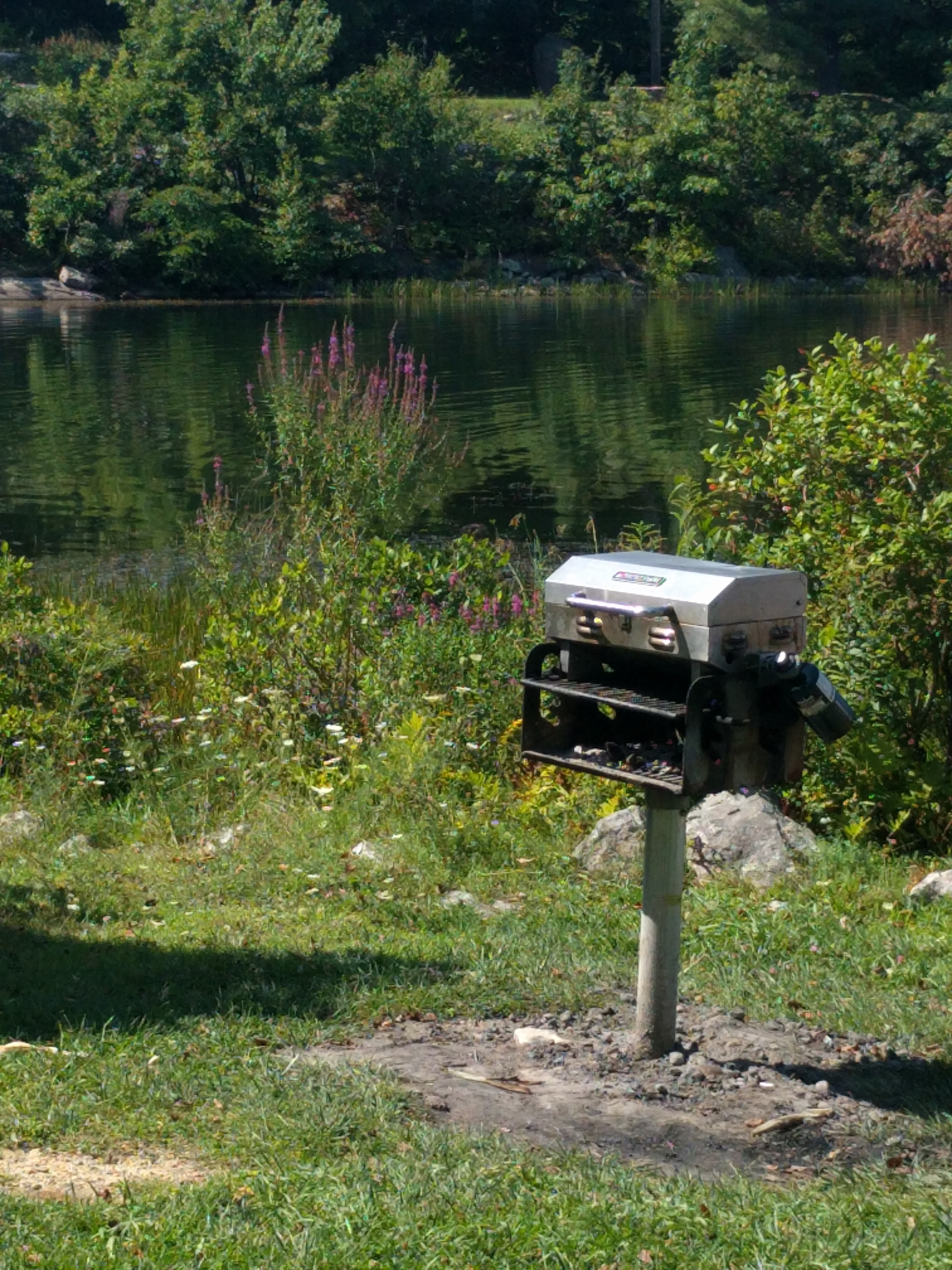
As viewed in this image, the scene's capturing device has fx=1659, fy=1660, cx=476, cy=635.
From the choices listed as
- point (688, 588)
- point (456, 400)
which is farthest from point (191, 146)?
point (688, 588)

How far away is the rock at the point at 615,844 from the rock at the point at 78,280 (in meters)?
48.8

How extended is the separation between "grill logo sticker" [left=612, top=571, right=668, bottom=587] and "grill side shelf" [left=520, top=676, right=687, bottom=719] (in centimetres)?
31

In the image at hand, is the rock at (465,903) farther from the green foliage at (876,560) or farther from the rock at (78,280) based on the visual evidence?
the rock at (78,280)

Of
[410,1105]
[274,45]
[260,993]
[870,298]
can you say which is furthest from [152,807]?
[274,45]

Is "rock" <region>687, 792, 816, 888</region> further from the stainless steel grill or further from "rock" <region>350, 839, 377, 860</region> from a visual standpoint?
the stainless steel grill

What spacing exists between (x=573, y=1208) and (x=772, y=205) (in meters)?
59.5

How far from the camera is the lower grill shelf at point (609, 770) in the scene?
420 centimetres

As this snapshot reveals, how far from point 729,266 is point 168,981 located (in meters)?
55.3

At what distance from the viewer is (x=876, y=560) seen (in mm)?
6883

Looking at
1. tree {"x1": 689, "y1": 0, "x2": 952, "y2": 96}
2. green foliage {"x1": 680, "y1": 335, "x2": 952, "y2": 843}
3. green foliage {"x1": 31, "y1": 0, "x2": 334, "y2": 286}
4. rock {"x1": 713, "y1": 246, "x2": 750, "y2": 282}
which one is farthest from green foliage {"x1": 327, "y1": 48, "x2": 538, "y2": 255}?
green foliage {"x1": 680, "y1": 335, "x2": 952, "y2": 843}

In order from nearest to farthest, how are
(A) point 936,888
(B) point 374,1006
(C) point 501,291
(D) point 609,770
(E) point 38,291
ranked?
1. (D) point 609,770
2. (B) point 374,1006
3. (A) point 936,888
4. (E) point 38,291
5. (C) point 501,291

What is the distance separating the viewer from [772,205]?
5966cm

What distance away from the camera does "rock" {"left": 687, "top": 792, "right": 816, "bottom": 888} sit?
21.2 feet

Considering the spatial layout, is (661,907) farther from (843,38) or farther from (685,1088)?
(843,38)
